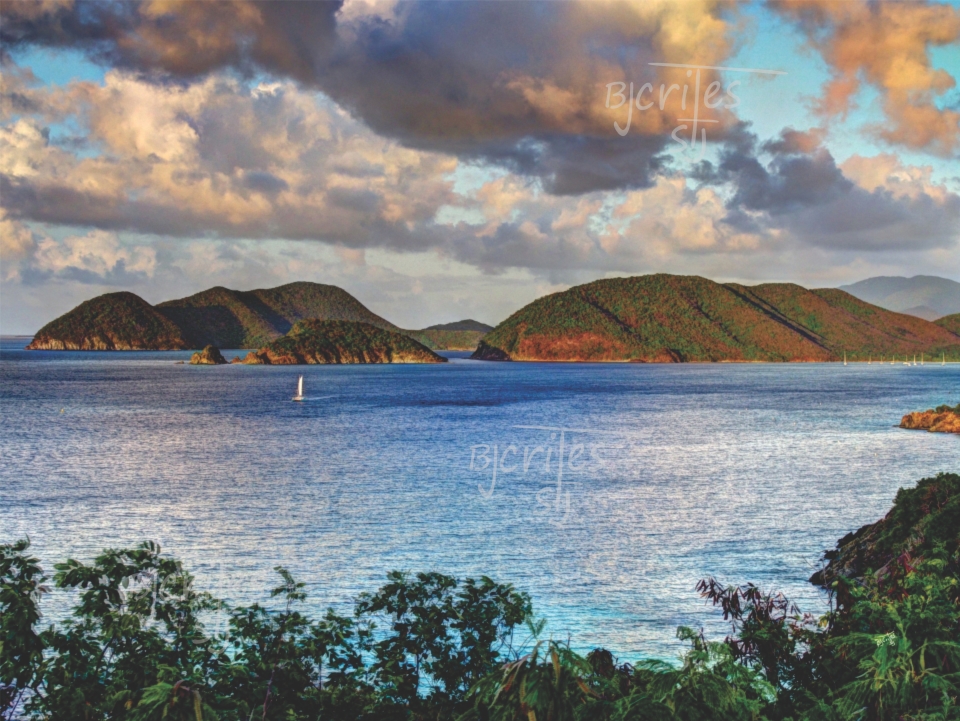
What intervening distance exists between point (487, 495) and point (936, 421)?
46971 mm

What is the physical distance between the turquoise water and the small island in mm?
2142

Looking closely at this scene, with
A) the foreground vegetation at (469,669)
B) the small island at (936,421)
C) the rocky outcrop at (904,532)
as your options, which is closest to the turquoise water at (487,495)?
the rocky outcrop at (904,532)

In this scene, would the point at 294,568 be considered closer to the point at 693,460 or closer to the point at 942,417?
the point at 693,460

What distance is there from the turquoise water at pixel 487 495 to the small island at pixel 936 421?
2142 mm

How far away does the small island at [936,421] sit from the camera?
64250 mm

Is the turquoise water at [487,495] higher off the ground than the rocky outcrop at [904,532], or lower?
lower

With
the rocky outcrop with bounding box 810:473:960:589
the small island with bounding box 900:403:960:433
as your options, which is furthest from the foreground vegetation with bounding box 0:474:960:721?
the small island with bounding box 900:403:960:433

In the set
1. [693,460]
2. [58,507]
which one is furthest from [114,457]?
[693,460]

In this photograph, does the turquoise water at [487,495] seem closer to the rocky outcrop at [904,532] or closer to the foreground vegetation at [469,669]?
the rocky outcrop at [904,532]

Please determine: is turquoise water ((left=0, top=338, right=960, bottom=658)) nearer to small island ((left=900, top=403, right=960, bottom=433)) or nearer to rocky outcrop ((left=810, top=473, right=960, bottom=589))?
rocky outcrop ((left=810, top=473, right=960, bottom=589))

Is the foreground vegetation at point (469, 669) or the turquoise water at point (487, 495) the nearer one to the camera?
the foreground vegetation at point (469, 669)

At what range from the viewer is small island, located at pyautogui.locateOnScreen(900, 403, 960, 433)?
64.2 meters

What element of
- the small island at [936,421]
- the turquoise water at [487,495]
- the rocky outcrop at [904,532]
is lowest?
the turquoise water at [487,495]

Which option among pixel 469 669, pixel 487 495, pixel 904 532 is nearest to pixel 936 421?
pixel 487 495
